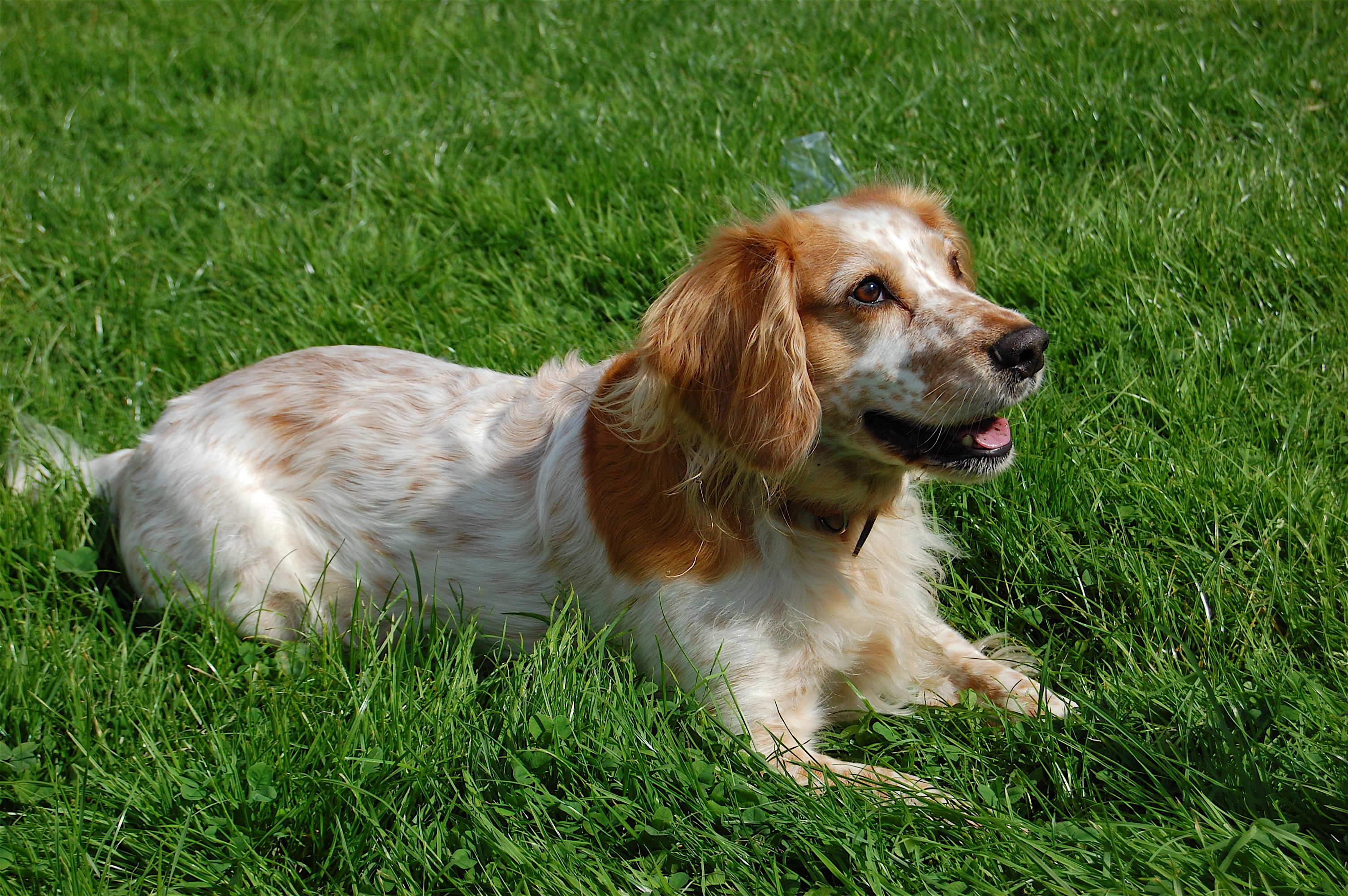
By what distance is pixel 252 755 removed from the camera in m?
2.31

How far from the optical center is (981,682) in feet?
9.21

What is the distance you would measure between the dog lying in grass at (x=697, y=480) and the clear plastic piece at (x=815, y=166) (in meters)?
1.42

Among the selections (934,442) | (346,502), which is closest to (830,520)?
(934,442)

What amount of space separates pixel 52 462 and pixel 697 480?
7.68 feet

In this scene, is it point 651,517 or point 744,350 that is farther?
point 651,517

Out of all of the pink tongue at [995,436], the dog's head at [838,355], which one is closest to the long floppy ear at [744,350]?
the dog's head at [838,355]

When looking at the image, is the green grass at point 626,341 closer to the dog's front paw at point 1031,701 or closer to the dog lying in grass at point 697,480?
the dog's front paw at point 1031,701

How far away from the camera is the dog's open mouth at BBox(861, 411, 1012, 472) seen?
97.3 inches

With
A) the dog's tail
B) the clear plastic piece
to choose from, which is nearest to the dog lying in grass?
the dog's tail

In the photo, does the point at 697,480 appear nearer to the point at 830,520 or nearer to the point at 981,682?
the point at 830,520

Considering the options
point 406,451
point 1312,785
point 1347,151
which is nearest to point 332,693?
point 406,451

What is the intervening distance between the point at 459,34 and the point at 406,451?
169 inches

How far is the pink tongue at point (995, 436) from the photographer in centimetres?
252

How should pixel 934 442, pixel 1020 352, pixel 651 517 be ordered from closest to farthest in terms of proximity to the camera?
pixel 1020 352
pixel 934 442
pixel 651 517
